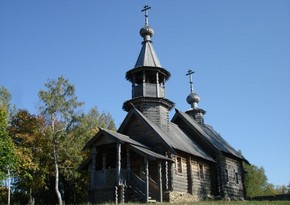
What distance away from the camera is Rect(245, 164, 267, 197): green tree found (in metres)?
63.3

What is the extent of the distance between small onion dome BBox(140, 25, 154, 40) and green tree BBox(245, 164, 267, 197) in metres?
40.1

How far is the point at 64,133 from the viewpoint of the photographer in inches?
1315

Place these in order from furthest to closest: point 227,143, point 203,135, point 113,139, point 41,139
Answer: point 227,143 → point 41,139 → point 203,135 → point 113,139

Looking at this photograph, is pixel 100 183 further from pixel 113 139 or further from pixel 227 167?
pixel 227 167

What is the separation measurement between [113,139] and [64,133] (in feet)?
42.4

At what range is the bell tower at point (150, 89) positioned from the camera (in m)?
27.4

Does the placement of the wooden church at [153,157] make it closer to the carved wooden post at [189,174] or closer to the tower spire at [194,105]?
the carved wooden post at [189,174]

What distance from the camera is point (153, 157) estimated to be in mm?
Answer: 21016

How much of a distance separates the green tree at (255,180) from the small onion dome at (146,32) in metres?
40.1

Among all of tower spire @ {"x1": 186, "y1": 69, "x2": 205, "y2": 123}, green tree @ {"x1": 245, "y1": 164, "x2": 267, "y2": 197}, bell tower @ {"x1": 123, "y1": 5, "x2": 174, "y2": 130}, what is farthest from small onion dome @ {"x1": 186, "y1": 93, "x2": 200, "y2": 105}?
green tree @ {"x1": 245, "y1": 164, "x2": 267, "y2": 197}

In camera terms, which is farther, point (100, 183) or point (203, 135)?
point (203, 135)

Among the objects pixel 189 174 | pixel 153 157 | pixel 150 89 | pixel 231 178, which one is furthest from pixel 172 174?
pixel 231 178

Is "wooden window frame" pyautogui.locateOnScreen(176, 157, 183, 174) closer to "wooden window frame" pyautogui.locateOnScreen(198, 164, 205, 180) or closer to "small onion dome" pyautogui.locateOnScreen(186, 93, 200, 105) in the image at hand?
"wooden window frame" pyautogui.locateOnScreen(198, 164, 205, 180)

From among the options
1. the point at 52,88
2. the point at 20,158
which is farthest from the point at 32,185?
the point at 52,88
